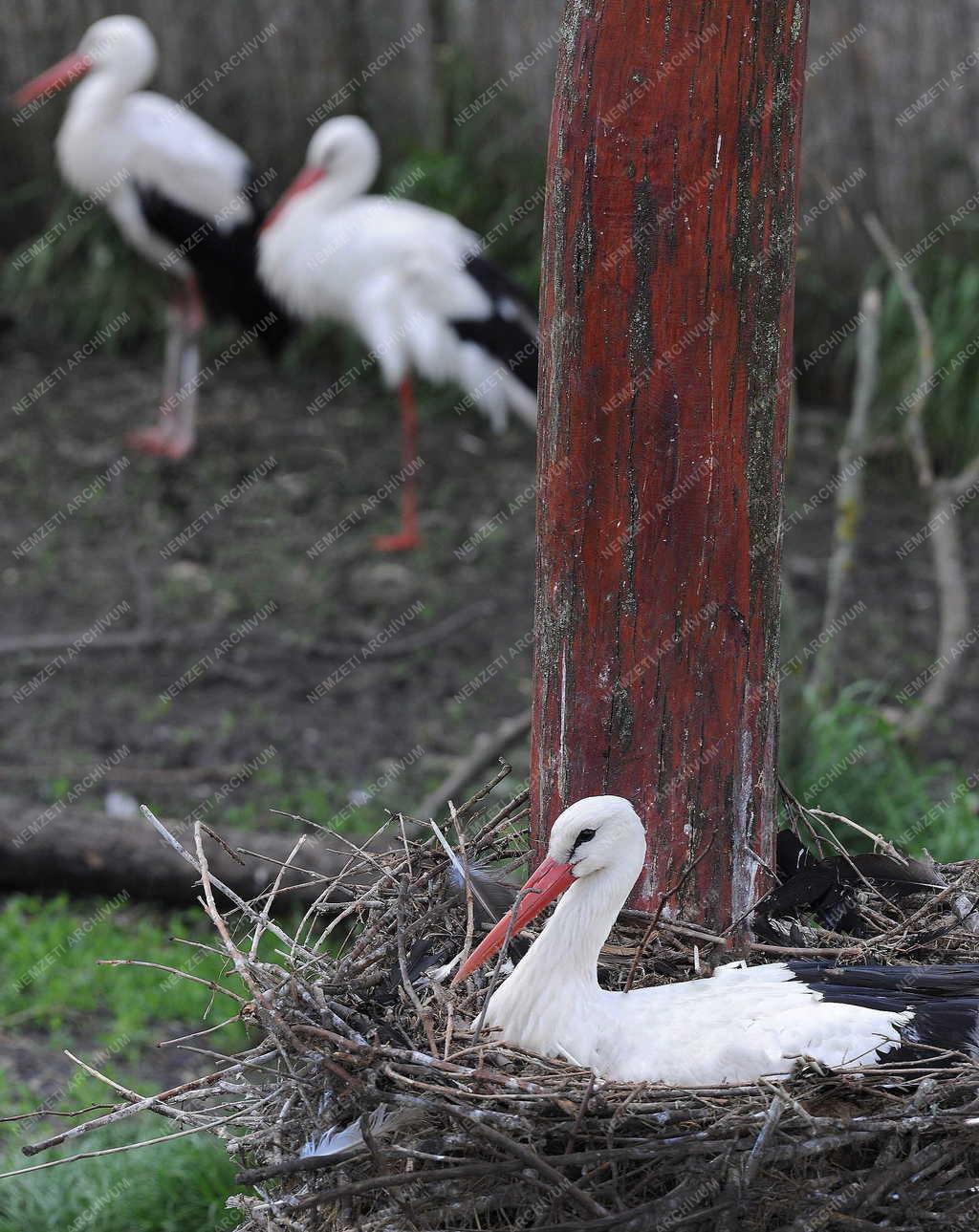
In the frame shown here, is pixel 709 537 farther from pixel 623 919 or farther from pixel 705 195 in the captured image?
pixel 623 919

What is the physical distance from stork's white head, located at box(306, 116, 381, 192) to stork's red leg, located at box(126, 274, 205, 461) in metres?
1.30

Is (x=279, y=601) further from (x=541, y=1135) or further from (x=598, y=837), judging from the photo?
(x=541, y=1135)

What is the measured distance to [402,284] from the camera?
26.3ft

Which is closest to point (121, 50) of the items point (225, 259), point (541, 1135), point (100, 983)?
point (225, 259)

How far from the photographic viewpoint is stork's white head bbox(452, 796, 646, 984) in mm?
2436

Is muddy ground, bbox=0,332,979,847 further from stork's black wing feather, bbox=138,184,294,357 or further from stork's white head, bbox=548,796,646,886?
stork's white head, bbox=548,796,646,886

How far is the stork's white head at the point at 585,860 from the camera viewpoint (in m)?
2.44

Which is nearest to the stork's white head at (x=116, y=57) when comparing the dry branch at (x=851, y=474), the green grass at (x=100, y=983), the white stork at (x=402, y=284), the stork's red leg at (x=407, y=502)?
the white stork at (x=402, y=284)

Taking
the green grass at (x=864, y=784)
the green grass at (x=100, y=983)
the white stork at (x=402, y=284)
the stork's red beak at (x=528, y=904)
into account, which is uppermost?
the white stork at (x=402, y=284)

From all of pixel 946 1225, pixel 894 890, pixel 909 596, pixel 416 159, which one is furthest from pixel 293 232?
pixel 946 1225

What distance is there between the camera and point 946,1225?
2146 millimetres

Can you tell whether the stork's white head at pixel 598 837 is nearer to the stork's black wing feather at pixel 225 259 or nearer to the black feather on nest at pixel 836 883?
the black feather on nest at pixel 836 883

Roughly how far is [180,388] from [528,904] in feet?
23.0

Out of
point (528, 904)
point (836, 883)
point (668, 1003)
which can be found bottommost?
point (836, 883)
